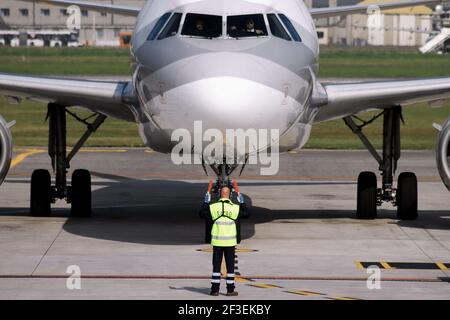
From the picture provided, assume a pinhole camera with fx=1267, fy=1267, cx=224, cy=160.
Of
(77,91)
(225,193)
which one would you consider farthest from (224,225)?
(77,91)

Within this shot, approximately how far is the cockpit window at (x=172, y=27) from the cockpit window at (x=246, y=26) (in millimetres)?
827

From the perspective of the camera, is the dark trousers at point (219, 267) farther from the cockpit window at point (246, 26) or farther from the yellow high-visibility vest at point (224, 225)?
the cockpit window at point (246, 26)

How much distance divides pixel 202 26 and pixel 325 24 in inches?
3909

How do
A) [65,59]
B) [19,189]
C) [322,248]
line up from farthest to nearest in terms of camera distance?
[65,59]
[19,189]
[322,248]

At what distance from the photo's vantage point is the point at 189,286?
1702cm

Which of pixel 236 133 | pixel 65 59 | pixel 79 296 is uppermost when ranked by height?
pixel 65 59

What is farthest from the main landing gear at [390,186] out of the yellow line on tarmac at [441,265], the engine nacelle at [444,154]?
the yellow line on tarmac at [441,265]

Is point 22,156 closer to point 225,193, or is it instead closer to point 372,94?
point 372,94

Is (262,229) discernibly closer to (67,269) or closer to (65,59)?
(67,269)

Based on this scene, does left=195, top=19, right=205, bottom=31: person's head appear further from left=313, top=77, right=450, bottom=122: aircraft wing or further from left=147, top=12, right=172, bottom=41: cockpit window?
left=313, top=77, right=450, bottom=122: aircraft wing

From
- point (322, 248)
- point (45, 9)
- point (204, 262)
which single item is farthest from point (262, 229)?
point (45, 9)

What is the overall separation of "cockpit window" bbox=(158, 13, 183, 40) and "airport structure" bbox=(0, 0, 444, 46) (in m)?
82.3

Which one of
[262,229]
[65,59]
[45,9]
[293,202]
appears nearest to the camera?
[262,229]

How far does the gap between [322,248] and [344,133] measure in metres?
25.9
